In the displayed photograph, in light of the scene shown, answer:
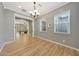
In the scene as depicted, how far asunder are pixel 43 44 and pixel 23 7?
168 centimetres

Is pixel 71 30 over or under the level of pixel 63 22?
under

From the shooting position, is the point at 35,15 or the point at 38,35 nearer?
the point at 35,15

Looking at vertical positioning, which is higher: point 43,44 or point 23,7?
point 23,7

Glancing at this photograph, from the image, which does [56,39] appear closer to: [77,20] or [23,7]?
[77,20]

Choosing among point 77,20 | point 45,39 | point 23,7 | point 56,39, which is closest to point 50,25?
point 56,39

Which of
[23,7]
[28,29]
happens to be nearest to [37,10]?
[23,7]

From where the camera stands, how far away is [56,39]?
14.6 feet

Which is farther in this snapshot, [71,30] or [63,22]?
[63,22]

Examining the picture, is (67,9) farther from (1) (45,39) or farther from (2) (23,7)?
(2) (23,7)

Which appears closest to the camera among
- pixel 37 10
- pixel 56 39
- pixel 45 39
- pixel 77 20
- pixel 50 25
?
pixel 37 10

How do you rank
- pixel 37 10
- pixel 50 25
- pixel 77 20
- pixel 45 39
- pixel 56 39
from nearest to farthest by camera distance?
1. pixel 37 10
2. pixel 77 20
3. pixel 45 39
4. pixel 56 39
5. pixel 50 25

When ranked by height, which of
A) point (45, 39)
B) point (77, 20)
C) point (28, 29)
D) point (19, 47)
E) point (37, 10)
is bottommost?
point (19, 47)

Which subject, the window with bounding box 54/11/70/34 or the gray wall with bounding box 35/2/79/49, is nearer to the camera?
the gray wall with bounding box 35/2/79/49

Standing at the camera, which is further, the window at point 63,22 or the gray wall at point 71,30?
the window at point 63,22
